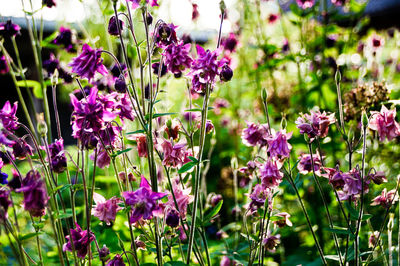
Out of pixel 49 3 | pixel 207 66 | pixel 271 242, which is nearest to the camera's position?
pixel 207 66

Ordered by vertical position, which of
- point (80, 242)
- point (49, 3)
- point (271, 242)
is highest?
point (49, 3)

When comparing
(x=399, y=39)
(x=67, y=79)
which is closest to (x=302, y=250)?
(x=67, y=79)

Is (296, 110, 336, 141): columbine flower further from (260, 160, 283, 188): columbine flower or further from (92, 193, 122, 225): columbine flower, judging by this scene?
(92, 193, 122, 225): columbine flower

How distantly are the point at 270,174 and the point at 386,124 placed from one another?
48cm

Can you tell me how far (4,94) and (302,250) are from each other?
8.11 metres

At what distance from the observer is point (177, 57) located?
1.51 meters

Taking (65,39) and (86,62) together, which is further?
(65,39)

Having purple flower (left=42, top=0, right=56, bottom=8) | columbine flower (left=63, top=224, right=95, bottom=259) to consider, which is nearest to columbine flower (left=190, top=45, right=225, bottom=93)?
columbine flower (left=63, top=224, right=95, bottom=259)

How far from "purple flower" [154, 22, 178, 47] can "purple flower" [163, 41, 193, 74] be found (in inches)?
0.8

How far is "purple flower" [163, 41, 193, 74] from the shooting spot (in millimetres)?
1503

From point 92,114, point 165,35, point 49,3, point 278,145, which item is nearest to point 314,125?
point 278,145

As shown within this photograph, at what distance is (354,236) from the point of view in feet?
5.13

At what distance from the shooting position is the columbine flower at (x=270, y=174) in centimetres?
151

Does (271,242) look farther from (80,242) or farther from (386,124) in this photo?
(80,242)
